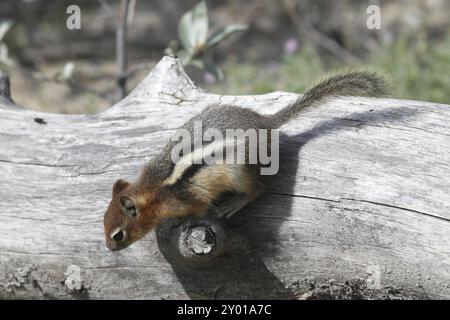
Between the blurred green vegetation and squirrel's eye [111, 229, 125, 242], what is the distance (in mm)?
2535

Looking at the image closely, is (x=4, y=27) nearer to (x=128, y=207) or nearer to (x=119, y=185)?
(x=119, y=185)

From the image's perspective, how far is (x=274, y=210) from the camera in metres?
3.39

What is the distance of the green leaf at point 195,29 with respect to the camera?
4469 millimetres

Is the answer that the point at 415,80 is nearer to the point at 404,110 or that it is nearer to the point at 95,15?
the point at 404,110

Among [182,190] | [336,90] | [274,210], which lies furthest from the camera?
[336,90]

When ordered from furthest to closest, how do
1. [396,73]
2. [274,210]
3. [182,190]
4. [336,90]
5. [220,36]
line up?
1. [396,73]
2. [220,36]
3. [336,90]
4. [274,210]
5. [182,190]

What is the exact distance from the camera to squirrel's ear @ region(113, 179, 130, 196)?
10.9 ft

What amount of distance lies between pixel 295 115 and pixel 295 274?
804 millimetres

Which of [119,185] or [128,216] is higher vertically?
[119,185]

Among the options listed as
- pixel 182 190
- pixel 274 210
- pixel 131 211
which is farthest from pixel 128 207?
pixel 274 210

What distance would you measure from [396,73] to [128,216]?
10.9 feet

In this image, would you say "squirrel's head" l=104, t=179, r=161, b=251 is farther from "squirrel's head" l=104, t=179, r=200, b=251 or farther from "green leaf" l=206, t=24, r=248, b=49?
"green leaf" l=206, t=24, r=248, b=49

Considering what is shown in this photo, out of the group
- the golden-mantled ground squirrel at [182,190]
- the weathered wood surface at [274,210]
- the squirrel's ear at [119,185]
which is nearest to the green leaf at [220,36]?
the weathered wood surface at [274,210]

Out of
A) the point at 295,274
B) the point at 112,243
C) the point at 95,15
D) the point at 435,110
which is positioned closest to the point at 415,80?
the point at 435,110
